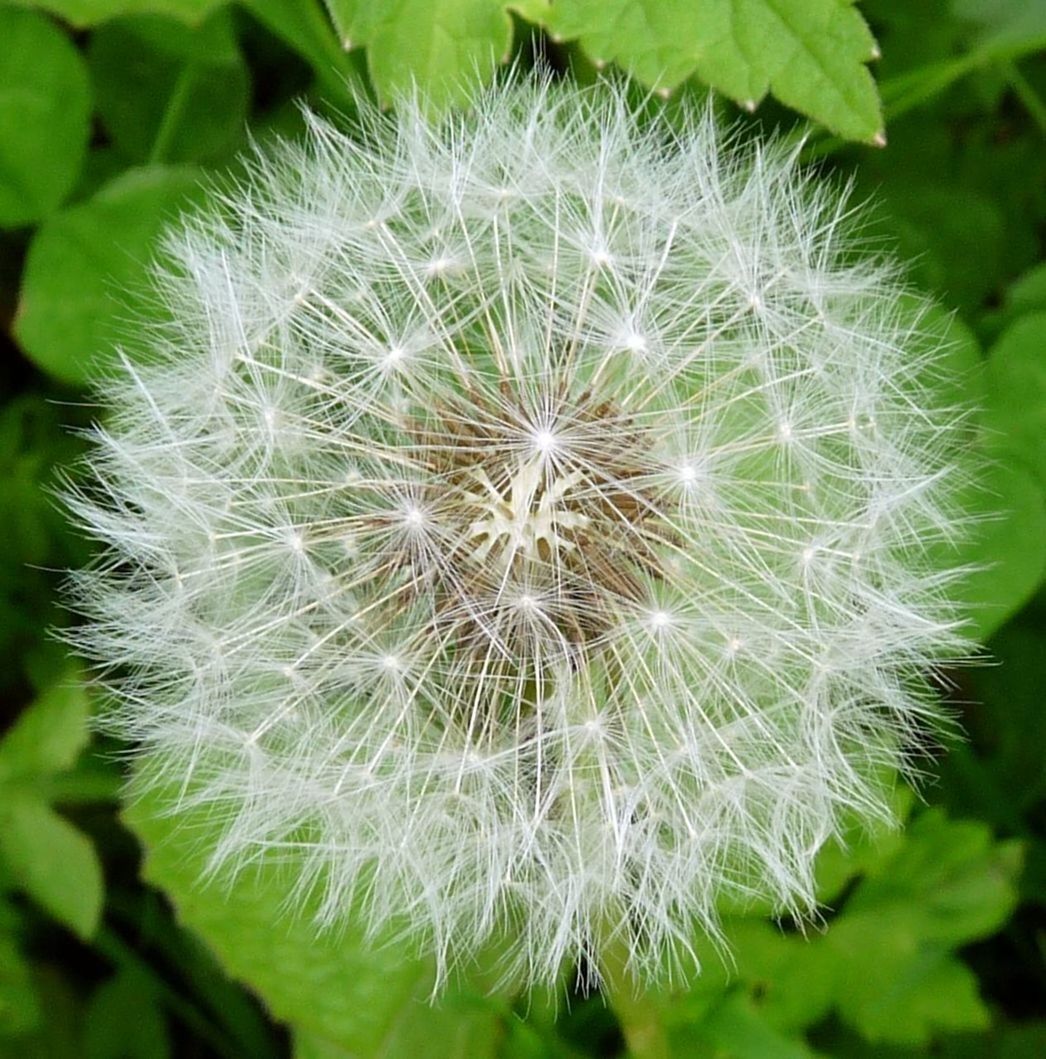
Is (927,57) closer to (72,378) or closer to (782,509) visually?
(782,509)

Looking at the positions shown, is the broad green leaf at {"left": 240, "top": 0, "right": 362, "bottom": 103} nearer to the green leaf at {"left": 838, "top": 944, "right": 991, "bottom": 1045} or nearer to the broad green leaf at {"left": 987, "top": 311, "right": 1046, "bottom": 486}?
the broad green leaf at {"left": 987, "top": 311, "right": 1046, "bottom": 486}

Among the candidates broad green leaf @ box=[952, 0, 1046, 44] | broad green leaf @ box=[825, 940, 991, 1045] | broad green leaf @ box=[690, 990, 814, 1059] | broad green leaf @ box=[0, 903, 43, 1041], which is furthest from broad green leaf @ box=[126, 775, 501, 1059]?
broad green leaf @ box=[952, 0, 1046, 44]

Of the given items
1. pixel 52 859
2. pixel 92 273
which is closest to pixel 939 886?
pixel 52 859

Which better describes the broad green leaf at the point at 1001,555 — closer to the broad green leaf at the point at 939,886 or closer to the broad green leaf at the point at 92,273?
the broad green leaf at the point at 939,886

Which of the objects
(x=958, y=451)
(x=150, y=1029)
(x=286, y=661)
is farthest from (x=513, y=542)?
(x=150, y=1029)

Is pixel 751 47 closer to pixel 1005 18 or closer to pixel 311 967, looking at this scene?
pixel 1005 18

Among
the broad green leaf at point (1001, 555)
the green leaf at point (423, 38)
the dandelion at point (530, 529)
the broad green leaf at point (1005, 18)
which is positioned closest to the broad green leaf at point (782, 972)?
the dandelion at point (530, 529)

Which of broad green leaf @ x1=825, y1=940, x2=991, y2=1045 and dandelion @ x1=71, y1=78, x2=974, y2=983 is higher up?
dandelion @ x1=71, y1=78, x2=974, y2=983
